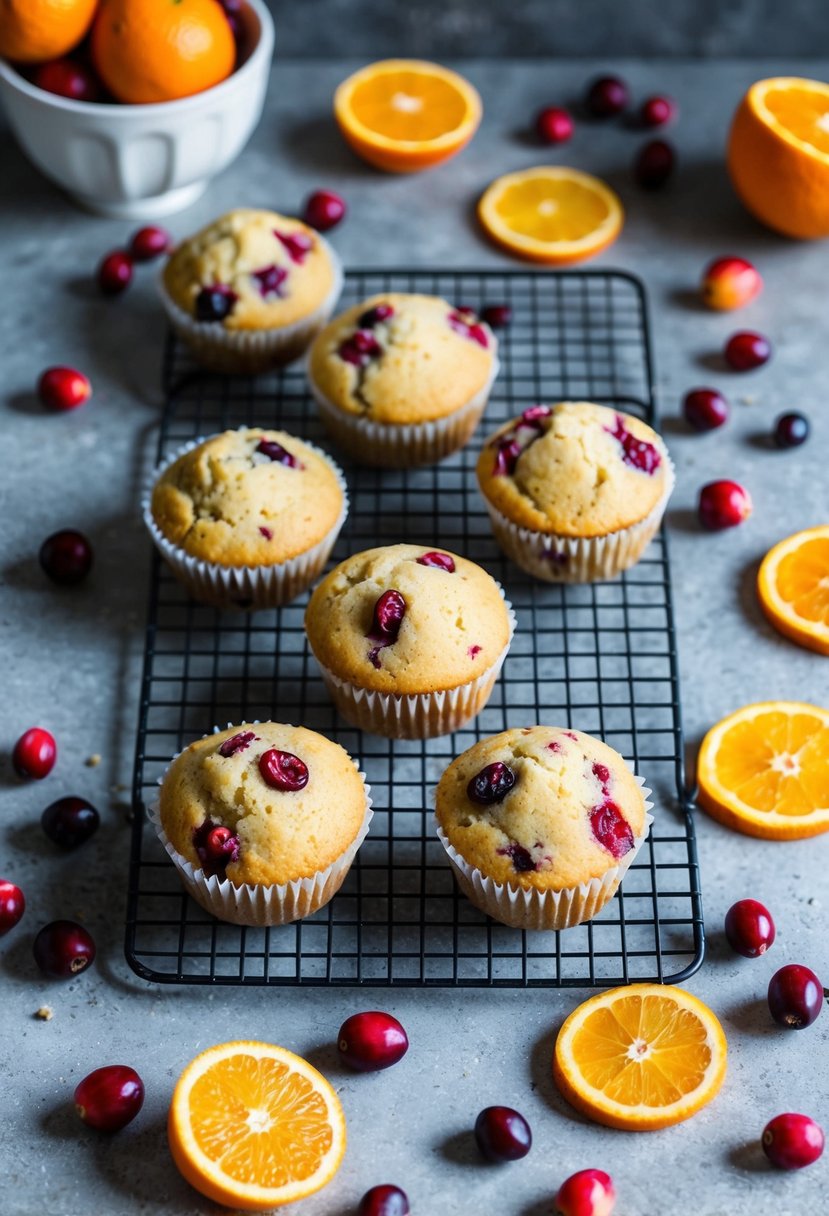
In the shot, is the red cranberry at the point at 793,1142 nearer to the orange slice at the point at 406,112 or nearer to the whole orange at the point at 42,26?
the orange slice at the point at 406,112

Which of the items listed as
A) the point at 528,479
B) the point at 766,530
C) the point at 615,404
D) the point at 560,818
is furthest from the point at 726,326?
the point at 560,818

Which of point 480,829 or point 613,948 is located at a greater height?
point 480,829

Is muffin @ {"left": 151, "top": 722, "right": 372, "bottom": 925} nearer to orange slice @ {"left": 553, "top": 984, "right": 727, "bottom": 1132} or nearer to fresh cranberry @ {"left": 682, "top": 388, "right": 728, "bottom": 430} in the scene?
orange slice @ {"left": 553, "top": 984, "right": 727, "bottom": 1132}

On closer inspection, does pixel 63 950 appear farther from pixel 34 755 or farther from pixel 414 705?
pixel 414 705

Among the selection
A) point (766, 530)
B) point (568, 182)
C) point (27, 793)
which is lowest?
point (27, 793)

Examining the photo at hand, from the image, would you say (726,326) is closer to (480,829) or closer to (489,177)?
(489,177)

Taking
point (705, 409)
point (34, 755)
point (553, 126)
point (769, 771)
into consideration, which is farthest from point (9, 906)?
point (553, 126)

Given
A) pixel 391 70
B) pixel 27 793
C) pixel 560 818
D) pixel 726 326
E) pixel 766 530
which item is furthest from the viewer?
pixel 391 70
